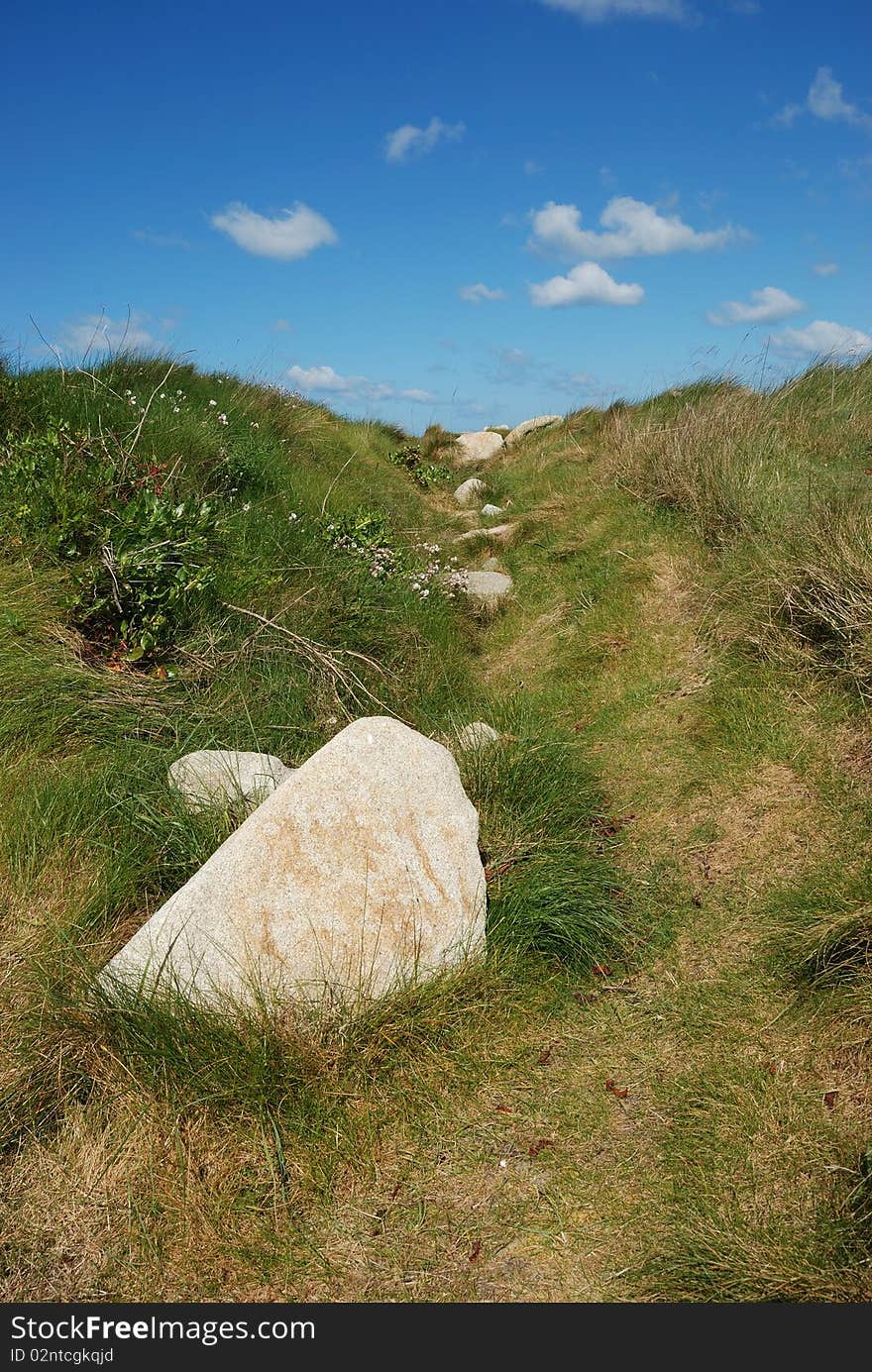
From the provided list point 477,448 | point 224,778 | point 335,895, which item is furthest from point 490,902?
point 477,448

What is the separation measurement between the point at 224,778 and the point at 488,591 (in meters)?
5.32

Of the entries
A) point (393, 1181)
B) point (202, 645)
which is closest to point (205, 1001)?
point (393, 1181)

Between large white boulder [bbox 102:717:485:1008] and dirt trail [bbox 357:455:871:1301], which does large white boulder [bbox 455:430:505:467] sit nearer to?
dirt trail [bbox 357:455:871:1301]

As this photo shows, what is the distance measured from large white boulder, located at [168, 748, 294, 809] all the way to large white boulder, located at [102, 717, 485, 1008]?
0.68 m

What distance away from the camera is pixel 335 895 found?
3.64 metres

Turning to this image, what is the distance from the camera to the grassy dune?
292 centimetres

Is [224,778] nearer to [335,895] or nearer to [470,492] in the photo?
[335,895]

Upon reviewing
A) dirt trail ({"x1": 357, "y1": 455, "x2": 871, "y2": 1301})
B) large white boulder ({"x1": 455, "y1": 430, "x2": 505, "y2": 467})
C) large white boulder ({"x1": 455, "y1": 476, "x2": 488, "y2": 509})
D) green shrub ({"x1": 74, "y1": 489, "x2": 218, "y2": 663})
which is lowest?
dirt trail ({"x1": 357, "y1": 455, "x2": 871, "y2": 1301})

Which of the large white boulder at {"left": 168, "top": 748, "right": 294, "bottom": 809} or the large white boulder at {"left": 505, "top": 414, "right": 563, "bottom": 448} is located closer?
the large white boulder at {"left": 168, "top": 748, "right": 294, "bottom": 809}

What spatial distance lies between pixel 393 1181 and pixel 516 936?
1.16 m

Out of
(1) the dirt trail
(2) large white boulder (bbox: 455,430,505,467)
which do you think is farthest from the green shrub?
(2) large white boulder (bbox: 455,430,505,467)

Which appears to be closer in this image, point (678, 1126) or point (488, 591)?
point (678, 1126)

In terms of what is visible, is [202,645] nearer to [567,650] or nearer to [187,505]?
[187,505]

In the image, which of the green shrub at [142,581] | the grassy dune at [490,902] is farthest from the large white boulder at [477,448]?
the green shrub at [142,581]
